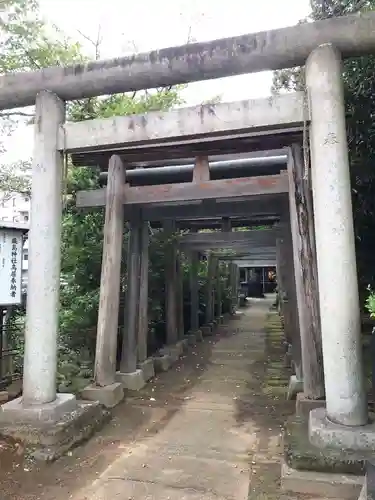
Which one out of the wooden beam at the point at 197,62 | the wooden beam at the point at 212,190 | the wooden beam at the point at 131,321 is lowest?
the wooden beam at the point at 131,321

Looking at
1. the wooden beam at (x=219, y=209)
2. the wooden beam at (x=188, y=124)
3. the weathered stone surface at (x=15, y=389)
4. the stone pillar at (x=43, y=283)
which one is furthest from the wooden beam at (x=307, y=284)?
the weathered stone surface at (x=15, y=389)

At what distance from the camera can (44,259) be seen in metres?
5.20

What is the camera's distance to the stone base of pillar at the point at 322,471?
358cm

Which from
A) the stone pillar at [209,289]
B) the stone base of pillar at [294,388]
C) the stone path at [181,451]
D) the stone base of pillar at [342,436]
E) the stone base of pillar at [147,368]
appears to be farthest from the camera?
the stone pillar at [209,289]

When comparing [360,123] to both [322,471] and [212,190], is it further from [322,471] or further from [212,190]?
[322,471]

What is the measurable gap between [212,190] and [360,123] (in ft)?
8.53

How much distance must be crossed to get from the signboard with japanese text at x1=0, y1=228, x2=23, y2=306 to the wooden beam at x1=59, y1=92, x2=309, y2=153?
5.61ft

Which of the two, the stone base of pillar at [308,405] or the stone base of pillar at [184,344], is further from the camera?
the stone base of pillar at [184,344]

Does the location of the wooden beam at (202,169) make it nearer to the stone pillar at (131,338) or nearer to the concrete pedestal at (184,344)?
the stone pillar at (131,338)

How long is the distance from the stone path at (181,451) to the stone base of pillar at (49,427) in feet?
0.48

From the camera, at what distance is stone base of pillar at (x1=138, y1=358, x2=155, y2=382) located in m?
8.18

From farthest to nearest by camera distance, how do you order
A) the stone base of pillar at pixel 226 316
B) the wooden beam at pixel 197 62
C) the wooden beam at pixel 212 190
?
the stone base of pillar at pixel 226 316 < the wooden beam at pixel 212 190 < the wooden beam at pixel 197 62

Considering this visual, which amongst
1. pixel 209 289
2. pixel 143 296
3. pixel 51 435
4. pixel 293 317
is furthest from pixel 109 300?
pixel 209 289

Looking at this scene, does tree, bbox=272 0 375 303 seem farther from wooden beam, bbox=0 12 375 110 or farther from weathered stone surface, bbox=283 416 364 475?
weathered stone surface, bbox=283 416 364 475
